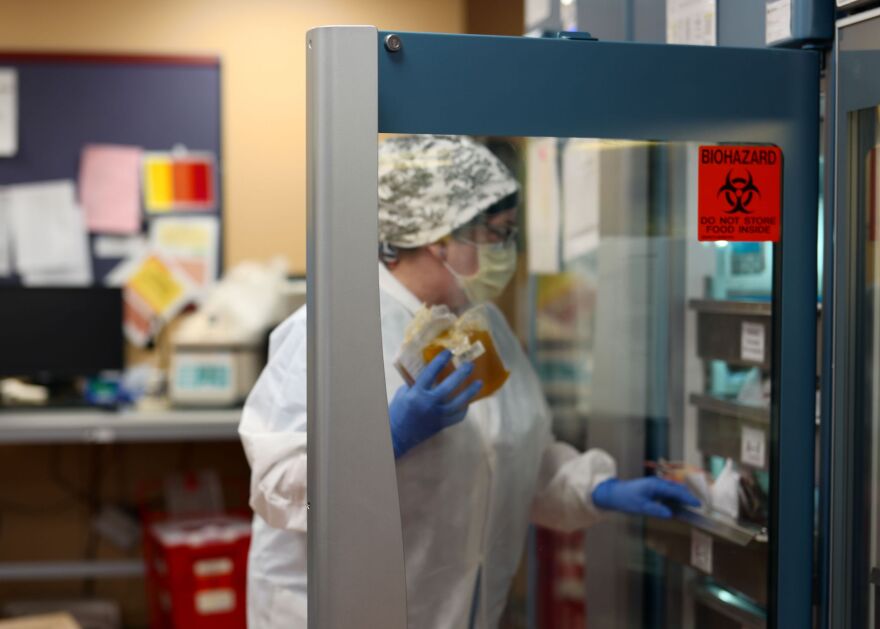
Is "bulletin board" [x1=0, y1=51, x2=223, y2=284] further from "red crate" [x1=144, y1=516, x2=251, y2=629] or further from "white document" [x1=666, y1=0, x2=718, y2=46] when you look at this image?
"white document" [x1=666, y1=0, x2=718, y2=46]

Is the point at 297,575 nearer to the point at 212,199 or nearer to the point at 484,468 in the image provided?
the point at 484,468

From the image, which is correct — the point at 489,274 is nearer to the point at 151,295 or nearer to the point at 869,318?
the point at 869,318

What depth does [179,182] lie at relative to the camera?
4055 millimetres

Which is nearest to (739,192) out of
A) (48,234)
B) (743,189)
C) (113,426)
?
(743,189)

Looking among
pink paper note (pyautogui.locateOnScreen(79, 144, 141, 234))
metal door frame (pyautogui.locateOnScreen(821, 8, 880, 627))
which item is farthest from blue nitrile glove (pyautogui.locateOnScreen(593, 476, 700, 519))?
pink paper note (pyautogui.locateOnScreen(79, 144, 141, 234))

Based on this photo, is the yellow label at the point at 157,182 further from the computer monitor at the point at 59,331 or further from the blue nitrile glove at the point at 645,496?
the blue nitrile glove at the point at 645,496

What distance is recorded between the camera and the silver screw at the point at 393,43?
42.6 inches

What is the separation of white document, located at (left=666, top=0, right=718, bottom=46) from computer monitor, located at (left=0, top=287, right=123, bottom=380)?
2857 mm

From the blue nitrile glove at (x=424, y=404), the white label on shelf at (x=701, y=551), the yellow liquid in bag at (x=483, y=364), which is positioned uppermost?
the yellow liquid in bag at (x=483, y=364)

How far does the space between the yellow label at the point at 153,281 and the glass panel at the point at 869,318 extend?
321cm

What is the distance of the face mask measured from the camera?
129cm

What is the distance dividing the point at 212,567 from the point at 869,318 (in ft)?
9.04

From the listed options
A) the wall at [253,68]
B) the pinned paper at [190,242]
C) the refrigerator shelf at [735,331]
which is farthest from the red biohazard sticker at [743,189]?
the pinned paper at [190,242]

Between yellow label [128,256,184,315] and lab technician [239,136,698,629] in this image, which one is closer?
lab technician [239,136,698,629]
